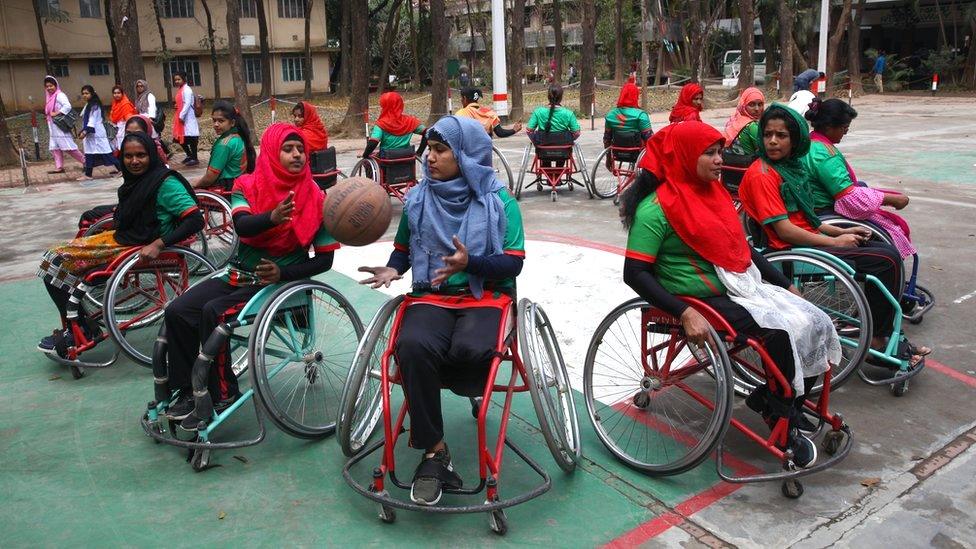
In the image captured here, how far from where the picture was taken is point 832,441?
327 cm

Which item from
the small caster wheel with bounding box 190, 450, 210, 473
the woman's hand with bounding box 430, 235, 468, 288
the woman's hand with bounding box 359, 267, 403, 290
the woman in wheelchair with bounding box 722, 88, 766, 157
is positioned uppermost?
the woman in wheelchair with bounding box 722, 88, 766, 157

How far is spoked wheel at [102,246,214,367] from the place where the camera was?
Answer: 4.19 meters

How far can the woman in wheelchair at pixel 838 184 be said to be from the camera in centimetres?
447

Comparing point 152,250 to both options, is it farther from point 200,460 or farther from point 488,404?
point 488,404

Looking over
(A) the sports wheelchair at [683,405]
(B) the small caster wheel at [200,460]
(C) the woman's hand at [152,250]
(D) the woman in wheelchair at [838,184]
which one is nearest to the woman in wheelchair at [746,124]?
(D) the woman in wheelchair at [838,184]

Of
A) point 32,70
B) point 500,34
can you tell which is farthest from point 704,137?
point 32,70

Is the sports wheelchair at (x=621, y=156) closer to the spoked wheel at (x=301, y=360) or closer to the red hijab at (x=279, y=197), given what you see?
the spoked wheel at (x=301, y=360)

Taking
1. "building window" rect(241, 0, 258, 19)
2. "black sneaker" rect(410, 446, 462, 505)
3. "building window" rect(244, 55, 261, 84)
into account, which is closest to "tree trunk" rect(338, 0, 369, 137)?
"black sneaker" rect(410, 446, 462, 505)

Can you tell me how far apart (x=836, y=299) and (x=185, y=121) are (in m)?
11.6

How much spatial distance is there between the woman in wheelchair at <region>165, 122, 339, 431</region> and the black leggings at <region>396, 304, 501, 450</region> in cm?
83

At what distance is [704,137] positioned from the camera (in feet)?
10.4

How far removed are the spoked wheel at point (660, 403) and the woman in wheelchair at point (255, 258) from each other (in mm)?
1429

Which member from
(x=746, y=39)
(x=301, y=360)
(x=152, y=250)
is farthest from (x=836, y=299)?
(x=746, y=39)

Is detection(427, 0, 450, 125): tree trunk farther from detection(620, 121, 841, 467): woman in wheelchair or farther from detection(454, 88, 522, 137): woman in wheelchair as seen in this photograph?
detection(620, 121, 841, 467): woman in wheelchair
